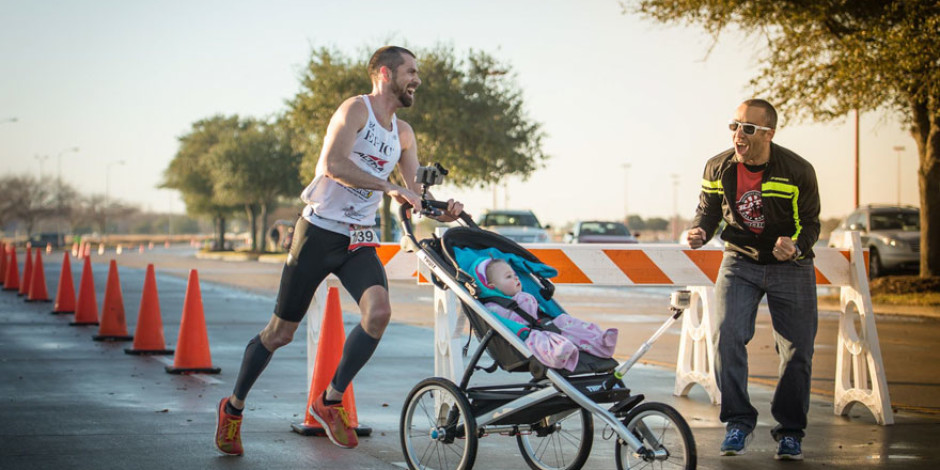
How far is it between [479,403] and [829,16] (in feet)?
62.1

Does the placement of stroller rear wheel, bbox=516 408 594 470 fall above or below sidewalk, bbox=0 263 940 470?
above

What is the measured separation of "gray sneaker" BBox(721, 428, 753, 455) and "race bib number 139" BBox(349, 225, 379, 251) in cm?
A: 213

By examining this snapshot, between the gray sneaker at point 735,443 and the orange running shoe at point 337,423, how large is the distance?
195 cm

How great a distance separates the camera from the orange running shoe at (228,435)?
6.19m

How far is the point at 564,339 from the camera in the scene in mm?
5141

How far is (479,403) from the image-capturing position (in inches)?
219

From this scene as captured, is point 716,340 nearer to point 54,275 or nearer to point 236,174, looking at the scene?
point 54,275

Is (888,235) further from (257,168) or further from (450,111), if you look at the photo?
(257,168)

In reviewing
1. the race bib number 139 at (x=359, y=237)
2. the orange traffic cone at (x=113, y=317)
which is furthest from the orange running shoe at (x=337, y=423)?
the orange traffic cone at (x=113, y=317)

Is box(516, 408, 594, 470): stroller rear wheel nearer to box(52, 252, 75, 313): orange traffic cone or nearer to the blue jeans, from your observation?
the blue jeans

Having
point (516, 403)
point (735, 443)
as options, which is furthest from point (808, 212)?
point (516, 403)

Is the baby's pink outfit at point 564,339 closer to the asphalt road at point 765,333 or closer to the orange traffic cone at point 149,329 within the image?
the asphalt road at point 765,333

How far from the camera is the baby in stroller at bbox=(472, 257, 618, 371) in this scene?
202 inches

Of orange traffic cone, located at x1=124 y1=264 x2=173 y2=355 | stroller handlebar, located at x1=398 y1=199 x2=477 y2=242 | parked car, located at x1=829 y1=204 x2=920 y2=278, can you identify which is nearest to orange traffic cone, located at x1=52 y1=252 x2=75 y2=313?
orange traffic cone, located at x1=124 y1=264 x2=173 y2=355
